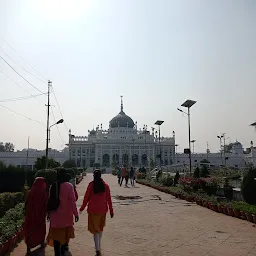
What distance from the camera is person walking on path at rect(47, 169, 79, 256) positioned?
545 centimetres

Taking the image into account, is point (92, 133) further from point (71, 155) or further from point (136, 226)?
point (136, 226)

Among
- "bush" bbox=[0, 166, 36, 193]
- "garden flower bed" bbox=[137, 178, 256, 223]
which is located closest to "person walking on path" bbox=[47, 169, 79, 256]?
"garden flower bed" bbox=[137, 178, 256, 223]

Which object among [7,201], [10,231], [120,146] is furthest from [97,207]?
[120,146]

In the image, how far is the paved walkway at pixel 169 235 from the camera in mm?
6305

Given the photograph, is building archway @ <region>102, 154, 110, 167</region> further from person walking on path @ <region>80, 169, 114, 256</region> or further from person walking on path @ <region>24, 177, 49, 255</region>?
person walking on path @ <region>24, 177, 49, 255</region>

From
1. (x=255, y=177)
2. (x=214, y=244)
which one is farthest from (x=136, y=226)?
(x=255, y=177)

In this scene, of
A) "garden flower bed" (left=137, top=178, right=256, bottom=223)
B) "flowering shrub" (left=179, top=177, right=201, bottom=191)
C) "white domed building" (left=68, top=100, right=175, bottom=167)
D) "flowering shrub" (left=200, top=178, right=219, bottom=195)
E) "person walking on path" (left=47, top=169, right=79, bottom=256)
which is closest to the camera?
"person walking on path" (left=47, top=169, right=79, bottom=256)

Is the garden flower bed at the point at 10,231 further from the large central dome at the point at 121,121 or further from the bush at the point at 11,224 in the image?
the large central dome at the point at 121,121

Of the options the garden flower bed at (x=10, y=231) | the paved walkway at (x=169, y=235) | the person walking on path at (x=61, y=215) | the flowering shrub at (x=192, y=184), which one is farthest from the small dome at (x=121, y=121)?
the person walking on path at (x=61, y=215)

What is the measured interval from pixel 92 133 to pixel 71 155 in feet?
45.8

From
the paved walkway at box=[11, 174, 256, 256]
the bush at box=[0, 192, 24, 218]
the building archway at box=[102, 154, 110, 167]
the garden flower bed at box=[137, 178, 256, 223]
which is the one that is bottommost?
the paved walkway at box=[11, 174, 256, 256]

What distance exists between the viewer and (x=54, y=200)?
217 inches

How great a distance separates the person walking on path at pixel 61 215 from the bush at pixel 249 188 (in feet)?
Answer: 25.7

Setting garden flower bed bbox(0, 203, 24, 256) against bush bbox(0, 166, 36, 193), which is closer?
garden flower bed bbox(0, 203, 24, 256)
